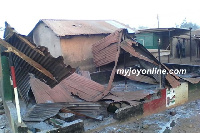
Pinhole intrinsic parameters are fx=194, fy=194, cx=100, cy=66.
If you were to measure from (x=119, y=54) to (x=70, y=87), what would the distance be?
3269 millimetres

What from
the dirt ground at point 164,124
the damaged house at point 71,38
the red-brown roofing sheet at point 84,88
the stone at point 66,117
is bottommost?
the dirt ground at point 164,124

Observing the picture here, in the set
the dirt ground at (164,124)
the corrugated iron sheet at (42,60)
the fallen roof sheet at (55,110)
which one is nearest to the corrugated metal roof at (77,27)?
the corrugated iron sheet at (42,60)

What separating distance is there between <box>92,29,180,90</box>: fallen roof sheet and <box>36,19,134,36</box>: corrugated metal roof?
294 centimetres

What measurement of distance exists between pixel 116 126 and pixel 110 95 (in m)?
1.42

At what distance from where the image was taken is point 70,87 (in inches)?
292

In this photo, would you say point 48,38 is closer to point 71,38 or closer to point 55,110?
point 71,38

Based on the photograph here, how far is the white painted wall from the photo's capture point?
13953 mm

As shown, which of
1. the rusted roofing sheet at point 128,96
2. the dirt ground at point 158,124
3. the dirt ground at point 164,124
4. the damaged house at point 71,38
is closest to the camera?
the dirt ground at point 158,124

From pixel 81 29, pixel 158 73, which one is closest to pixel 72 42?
pixel 81 29

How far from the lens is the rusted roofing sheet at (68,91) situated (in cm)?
570

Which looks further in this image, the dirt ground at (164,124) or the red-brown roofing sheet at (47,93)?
the dirt ground at (164,124)

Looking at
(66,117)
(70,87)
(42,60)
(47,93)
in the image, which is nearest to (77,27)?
(70,87)

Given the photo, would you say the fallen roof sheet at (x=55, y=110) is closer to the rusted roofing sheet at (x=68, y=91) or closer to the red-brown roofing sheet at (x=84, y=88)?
the rusted roofing sheet at (x=68, y=91)

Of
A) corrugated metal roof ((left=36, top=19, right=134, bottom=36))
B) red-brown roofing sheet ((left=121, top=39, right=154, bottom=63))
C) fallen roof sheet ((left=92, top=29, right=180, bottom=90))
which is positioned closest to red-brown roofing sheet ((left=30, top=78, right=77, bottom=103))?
fallen roof sheet ((left=92, top=29, right=180, bottom=90))
